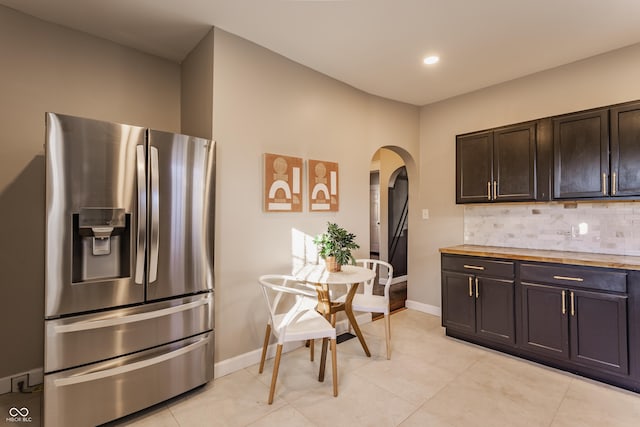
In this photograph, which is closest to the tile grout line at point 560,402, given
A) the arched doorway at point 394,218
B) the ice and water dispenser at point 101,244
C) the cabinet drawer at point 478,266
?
the cabinet drawer at point 478,266

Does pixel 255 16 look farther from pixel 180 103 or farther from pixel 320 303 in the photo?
pixel 320 303

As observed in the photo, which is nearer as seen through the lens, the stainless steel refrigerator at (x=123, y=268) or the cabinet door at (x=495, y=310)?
the stainless steel refrigerator at (x=123, y=268)

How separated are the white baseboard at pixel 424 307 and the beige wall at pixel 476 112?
0.06 metres

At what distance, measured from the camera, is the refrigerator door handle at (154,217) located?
6.58ft

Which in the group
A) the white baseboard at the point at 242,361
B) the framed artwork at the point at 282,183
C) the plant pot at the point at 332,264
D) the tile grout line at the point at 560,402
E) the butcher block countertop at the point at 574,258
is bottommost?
the tile grout line at the point at 560,402

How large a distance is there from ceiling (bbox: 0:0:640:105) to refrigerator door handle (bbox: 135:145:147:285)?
3.91 feet

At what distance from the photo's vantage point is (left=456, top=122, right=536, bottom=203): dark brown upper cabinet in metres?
3.03

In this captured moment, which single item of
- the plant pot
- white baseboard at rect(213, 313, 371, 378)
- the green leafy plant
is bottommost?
white baseboard at rect(213, 313, 371, 378)

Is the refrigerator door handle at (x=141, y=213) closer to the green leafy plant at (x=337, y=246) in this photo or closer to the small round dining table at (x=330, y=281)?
the small round dining table at (x=330, y=281)

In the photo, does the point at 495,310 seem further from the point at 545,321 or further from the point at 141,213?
the point at 141,213

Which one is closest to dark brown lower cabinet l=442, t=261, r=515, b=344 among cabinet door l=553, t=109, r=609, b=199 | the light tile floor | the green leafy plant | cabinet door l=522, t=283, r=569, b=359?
cabinet door l=522, t=283, r=569, b=359

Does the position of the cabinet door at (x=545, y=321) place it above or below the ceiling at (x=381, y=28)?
below

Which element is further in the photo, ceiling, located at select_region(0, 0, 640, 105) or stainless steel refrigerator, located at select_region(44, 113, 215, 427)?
ceiling, located at select_region(0, 0, 640, 105)

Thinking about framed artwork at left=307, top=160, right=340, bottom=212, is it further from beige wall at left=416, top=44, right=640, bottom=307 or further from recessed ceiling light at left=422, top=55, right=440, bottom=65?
beige wall at left=416, top=44, right=640, bottom=307
